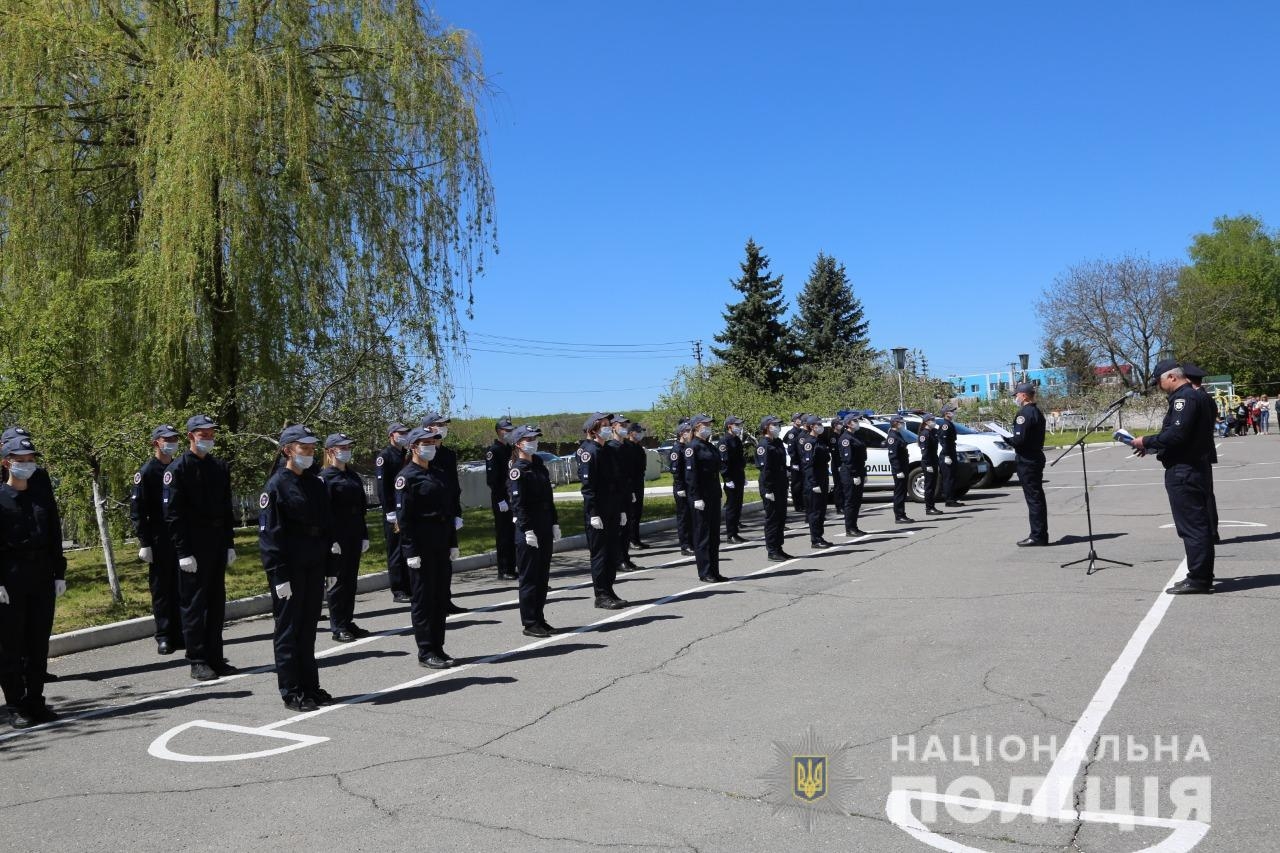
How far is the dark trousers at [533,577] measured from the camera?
349 inches

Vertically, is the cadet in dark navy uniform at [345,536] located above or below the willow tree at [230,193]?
below

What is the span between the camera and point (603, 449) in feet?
34.2

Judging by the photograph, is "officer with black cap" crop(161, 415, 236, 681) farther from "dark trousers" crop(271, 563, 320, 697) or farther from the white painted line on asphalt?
the white painted line on asphalt

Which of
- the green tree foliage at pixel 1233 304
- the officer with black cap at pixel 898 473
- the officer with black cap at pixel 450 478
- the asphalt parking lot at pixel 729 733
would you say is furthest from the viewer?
the green tree foliage at pixel 1233 304

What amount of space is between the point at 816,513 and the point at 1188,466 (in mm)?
5924

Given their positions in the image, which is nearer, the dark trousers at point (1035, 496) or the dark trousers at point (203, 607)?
the dark trousers at point (203, 607)

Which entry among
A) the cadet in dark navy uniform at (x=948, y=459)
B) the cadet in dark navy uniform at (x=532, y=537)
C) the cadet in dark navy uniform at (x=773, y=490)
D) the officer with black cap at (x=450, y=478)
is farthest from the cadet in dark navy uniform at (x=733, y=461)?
the cadet in dark navy uniform at (x=948, y=459)

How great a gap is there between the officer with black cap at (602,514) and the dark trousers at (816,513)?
14.8ft

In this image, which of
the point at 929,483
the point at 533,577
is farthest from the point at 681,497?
the point at 533,577

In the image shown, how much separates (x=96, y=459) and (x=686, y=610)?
660 centimetres

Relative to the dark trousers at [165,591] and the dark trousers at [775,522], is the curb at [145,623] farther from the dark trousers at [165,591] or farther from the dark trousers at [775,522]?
the dark trousers at [775,522]

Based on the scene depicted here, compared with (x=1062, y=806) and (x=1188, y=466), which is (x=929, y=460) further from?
(x=1062, y=806)

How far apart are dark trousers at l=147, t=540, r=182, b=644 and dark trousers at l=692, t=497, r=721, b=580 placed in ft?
17.5

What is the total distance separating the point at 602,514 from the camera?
10.1m
